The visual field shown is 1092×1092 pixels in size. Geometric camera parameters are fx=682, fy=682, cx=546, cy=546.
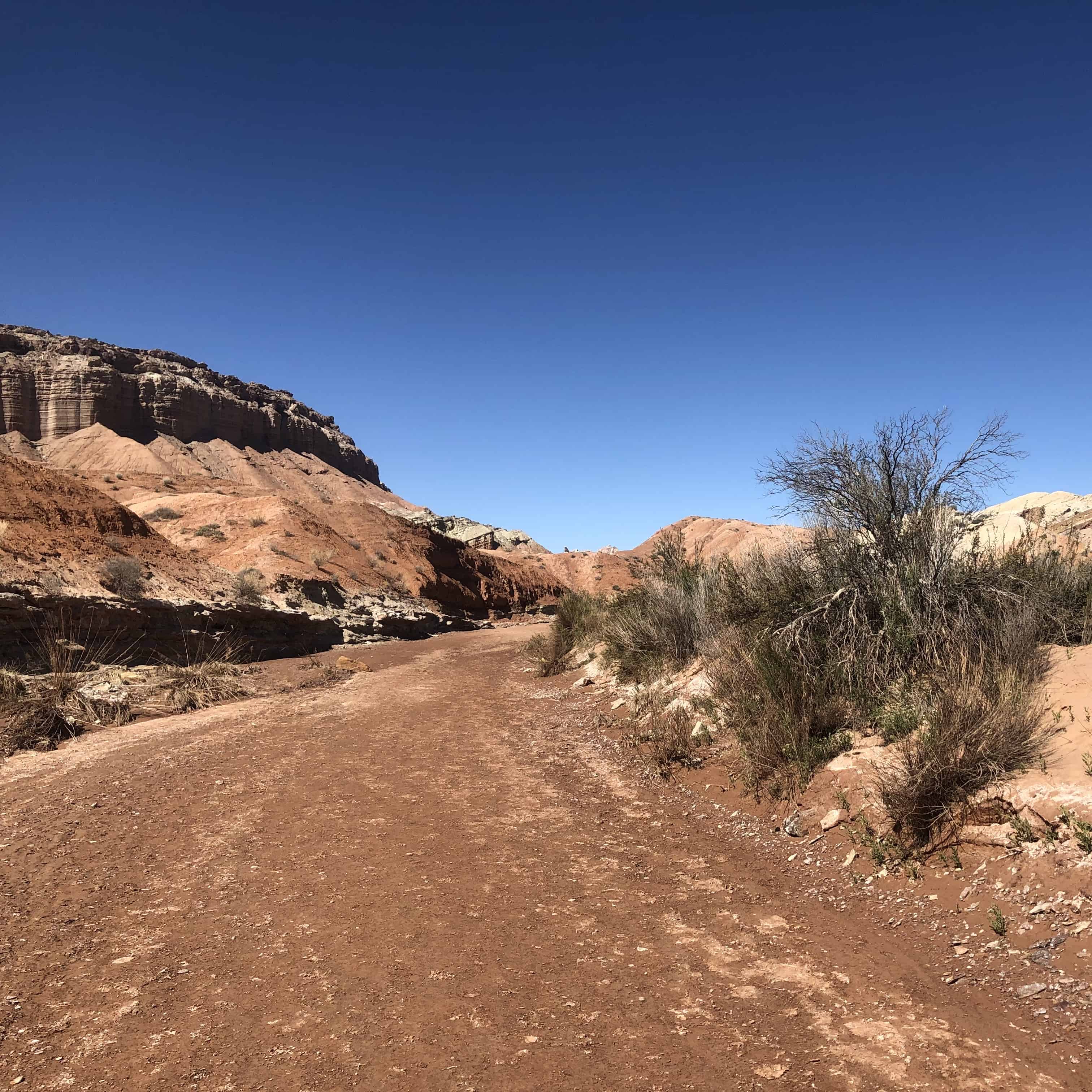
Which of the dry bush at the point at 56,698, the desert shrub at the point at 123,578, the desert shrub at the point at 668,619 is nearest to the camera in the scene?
the dry bush at the point at 56,698

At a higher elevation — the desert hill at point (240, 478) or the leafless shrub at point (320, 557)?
the desert hill at point (240, 478)

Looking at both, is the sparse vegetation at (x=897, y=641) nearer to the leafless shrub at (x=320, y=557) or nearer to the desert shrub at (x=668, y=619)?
the desert shrub at (x=668, y=619)

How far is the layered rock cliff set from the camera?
5603 cm

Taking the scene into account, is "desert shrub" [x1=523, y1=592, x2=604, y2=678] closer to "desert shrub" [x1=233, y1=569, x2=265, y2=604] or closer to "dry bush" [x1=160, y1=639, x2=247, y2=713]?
"dry bush" [x1=160, y1=639, x2=247, y2=713]

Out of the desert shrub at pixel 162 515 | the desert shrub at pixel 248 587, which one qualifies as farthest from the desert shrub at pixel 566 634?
the desert shrub at pixel 162 515

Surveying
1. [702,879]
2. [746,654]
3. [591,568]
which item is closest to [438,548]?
[591,568]

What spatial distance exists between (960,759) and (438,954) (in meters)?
3.85

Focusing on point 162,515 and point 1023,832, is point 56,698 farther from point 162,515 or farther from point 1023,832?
point 162,515

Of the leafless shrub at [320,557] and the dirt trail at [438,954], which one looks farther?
the leafless shrub at [320,557]

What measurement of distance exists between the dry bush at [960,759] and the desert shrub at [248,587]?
55.0 feet

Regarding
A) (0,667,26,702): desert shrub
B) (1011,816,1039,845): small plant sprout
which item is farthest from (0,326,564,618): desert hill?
(1011,816,1039,845): small plant sprout

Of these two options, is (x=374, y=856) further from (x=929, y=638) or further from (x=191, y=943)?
(x=929, y=638)

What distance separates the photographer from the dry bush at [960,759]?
4879 mm

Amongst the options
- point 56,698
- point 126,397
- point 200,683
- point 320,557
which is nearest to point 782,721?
point 56,698
